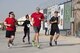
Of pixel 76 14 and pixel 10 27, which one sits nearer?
pixel 10 27

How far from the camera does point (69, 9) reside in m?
34.2

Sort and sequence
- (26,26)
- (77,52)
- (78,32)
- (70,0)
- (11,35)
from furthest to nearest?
(70,0), (78,32), (26,26), (11,35), (77,52)

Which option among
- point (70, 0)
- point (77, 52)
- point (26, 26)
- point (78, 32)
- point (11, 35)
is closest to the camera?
point (77, 52)

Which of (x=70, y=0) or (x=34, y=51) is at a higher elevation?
(x=70, y=0)

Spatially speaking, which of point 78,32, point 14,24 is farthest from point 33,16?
point 78,32

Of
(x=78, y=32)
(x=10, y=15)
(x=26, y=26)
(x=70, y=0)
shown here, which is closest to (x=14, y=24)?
(x=10, y=15)

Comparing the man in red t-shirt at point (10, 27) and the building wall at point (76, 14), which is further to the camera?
the building wall at point (76, 14)

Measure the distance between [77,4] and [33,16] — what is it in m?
15.0

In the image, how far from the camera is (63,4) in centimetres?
3544

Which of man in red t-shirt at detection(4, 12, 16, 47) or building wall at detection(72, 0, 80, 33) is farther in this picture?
building wall at detection(72, 0, 80, 33)

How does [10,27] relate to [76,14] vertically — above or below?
below

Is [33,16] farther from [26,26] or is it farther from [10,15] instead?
[26,26]

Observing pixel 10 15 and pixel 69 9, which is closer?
pixel 10 15

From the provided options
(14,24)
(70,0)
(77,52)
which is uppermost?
(70,0)
